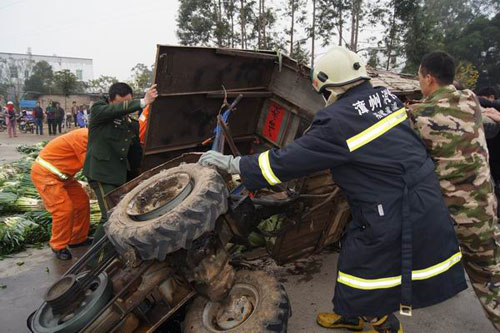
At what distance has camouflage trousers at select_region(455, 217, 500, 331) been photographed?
2.33 meters

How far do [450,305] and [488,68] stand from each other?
116ft

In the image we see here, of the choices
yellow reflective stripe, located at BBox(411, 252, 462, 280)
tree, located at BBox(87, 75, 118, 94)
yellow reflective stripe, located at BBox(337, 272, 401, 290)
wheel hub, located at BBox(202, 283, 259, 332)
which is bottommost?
wheel hub, located at BBox(202, 283, 259, 332)

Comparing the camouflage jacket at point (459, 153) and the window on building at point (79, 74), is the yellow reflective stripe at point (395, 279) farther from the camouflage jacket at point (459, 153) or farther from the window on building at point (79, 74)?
the window on building at point (79, 74)

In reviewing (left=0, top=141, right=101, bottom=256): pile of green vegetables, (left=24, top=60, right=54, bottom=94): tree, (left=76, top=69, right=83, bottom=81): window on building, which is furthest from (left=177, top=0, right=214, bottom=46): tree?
(left=76, top=69, right=83, bottom=81): window on building

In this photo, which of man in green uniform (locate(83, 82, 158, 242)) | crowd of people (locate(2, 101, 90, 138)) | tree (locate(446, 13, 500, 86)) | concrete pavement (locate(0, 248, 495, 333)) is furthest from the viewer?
tree (locate(446, 13, 500, 86))

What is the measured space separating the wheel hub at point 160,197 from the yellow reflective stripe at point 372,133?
104cm

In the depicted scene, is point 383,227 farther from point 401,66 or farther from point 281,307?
point 401,66

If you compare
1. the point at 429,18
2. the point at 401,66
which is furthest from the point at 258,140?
the point at 401,66

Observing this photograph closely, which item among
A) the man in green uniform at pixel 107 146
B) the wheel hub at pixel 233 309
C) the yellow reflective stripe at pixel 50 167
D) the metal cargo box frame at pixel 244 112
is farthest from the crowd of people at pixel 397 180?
the yellow reflective stripe at pixel 50 167

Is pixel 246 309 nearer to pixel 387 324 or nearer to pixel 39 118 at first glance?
pixel 387 324

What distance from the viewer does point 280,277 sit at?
350 centimetres

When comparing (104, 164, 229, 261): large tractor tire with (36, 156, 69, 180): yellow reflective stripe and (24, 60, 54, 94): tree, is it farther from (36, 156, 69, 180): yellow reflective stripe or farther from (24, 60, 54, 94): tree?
(24, 60, 54, 94): tree

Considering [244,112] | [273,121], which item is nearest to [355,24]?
[273,121]

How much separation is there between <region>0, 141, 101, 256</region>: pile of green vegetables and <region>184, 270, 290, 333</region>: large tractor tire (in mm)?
2990
